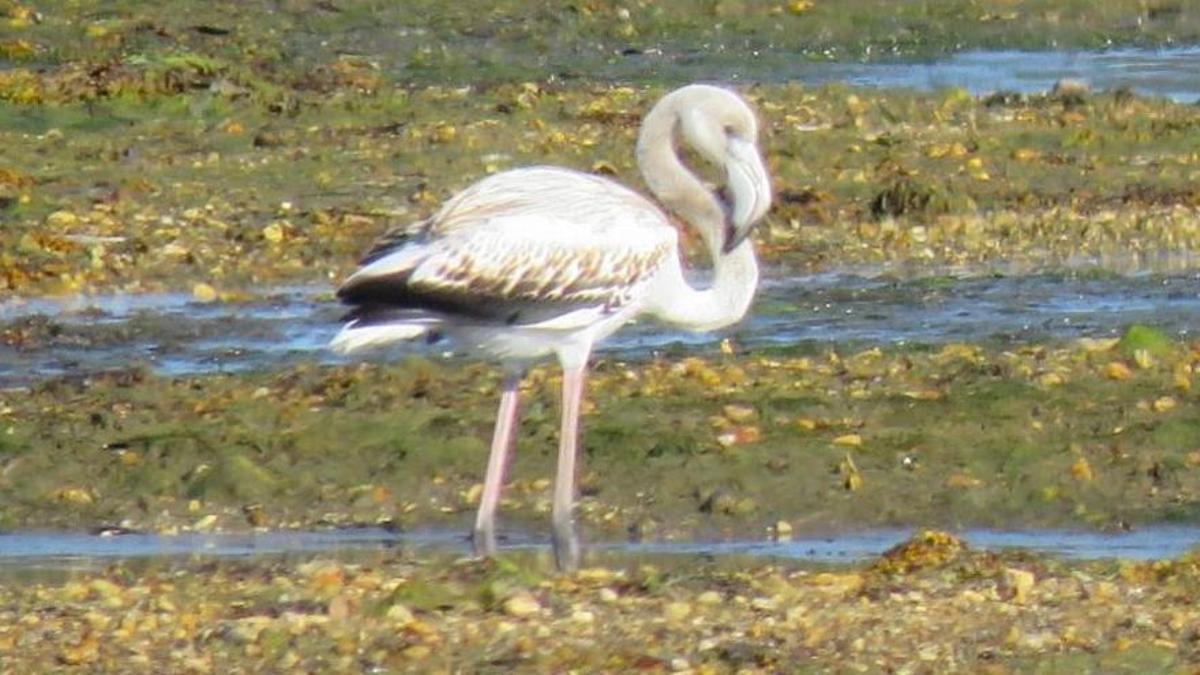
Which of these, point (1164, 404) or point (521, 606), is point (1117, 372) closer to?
point (1164, 404)

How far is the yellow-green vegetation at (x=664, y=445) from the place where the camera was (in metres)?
9.83

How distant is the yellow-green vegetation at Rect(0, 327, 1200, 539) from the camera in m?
9.83

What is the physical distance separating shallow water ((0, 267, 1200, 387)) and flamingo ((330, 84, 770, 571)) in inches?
90.0

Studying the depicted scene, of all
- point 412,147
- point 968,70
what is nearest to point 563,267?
point 412,147

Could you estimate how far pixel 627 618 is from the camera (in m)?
7.85

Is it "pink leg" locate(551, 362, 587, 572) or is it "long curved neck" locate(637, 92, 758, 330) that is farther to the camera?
"long curved neck" locate(637, 92, 758, 330)

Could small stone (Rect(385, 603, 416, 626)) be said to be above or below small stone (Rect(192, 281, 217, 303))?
above

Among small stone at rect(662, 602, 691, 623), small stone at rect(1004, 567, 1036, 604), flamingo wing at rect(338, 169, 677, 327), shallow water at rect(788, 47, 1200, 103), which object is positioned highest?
flamingo wing at rect(338, 169, 677, 327)

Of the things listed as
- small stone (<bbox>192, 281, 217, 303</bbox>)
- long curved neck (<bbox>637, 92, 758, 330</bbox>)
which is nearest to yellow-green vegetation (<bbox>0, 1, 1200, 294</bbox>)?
small stone (<bbox>192, 281, 217, 303</bbox>)

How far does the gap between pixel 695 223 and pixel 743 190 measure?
0.19 meters

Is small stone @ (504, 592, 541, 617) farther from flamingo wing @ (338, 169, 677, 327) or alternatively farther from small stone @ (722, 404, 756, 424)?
small stone @ (722, 404, 756, 424)

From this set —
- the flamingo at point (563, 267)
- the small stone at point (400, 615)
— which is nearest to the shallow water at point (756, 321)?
the flamingo at point (563, 267)

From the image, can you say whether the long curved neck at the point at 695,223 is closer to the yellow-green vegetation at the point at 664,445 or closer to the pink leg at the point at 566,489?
the pink leg at the point at 566,489

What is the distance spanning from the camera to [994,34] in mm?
22906
